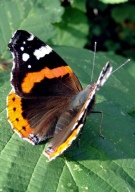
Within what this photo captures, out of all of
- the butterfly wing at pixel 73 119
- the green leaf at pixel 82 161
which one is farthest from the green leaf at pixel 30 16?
the butterfly wing at pixel 73 119

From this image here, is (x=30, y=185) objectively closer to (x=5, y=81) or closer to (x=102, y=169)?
(x=102, y=169)

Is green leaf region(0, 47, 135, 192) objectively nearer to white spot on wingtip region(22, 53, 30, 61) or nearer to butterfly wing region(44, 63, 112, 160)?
butterfly wing region(44, 63, 112, 160)

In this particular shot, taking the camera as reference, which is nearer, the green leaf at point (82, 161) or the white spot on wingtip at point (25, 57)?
the green leaf at point (82, 161)

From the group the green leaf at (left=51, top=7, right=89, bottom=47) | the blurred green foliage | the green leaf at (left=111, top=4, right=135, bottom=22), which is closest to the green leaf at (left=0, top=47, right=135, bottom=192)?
the green leaf at (left=51, top=7, right=89, bottom=47)

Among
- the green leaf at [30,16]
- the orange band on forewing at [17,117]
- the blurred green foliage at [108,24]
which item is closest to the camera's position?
the orange band on forewing at [17,117]

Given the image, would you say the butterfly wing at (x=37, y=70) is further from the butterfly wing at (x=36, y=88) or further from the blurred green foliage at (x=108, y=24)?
the blurred green foliage at (x=108, y=24)

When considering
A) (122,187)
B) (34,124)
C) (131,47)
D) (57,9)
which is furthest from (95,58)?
A: (131,47)
